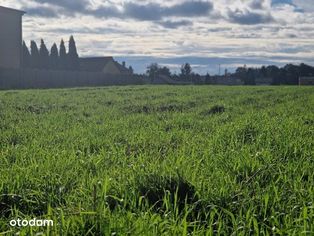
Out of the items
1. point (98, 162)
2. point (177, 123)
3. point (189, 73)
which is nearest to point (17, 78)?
point (177, 123)

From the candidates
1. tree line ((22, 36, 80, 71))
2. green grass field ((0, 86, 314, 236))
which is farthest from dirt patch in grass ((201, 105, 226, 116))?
tree line ((22, 36, 80, 71))

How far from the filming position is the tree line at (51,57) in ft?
198

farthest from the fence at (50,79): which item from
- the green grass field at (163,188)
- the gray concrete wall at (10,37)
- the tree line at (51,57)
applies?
the green grass field at (163,188)

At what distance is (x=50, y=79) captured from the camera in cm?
4200

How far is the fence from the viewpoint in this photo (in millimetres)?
36463

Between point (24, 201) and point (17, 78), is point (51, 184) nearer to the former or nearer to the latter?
point (24, 201)

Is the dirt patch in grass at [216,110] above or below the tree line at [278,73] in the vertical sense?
below

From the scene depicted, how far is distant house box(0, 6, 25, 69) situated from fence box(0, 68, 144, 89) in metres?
7.16

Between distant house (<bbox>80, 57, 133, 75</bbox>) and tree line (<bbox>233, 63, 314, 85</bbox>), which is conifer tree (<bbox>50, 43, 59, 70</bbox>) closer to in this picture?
distant house (<bbox>80, 57, 133, 75</bbox>)

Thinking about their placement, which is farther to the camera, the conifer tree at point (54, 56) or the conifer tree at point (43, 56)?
the conifer tree at point (54, 56)

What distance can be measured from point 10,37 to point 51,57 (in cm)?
1607

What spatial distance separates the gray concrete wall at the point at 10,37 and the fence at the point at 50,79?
23.5ft

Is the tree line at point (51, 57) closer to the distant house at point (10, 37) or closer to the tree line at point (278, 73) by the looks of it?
the distant house at point (10, 37)

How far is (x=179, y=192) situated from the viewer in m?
3.09
